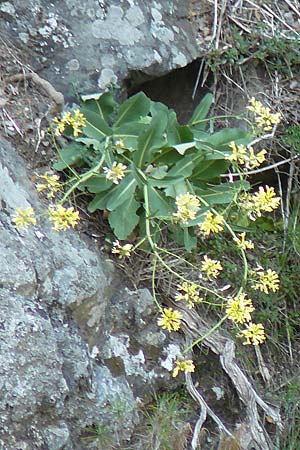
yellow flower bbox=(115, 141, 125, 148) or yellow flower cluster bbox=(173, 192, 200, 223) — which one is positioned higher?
yellow flower bbox=(115, 141, 125, 148)

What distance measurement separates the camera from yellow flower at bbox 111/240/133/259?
2461 millimetres

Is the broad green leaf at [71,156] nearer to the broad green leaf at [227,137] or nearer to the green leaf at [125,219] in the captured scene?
the green leaf at [125,219]

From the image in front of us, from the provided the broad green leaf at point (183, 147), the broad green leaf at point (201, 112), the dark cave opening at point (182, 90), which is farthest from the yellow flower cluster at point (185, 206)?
the dark cave opening at point (182, 90)

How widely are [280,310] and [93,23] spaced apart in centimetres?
119

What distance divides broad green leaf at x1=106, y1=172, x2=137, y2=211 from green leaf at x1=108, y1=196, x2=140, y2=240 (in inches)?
0.7

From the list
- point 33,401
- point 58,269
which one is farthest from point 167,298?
point 33,401

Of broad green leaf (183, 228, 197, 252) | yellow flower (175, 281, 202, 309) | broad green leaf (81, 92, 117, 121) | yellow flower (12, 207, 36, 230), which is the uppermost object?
yellow flower (12, 207, 36, 230)

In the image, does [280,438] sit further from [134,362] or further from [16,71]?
[16,71]

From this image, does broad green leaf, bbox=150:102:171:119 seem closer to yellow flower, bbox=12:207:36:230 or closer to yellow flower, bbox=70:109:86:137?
yellow flower, bbox=70:109:86:137

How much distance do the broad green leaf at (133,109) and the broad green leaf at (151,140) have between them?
0.13m

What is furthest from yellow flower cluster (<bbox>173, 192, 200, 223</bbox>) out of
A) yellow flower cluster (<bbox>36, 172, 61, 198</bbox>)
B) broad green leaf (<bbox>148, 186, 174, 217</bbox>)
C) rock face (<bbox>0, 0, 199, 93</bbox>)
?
rock face (<bbox>0, 0, 199, 93</bbox>)

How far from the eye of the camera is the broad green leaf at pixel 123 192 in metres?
2.53

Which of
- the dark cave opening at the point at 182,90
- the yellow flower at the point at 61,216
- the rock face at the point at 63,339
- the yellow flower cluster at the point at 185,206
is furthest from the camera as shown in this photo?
the dark cave opening at the point at 182,90

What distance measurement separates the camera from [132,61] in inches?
119
